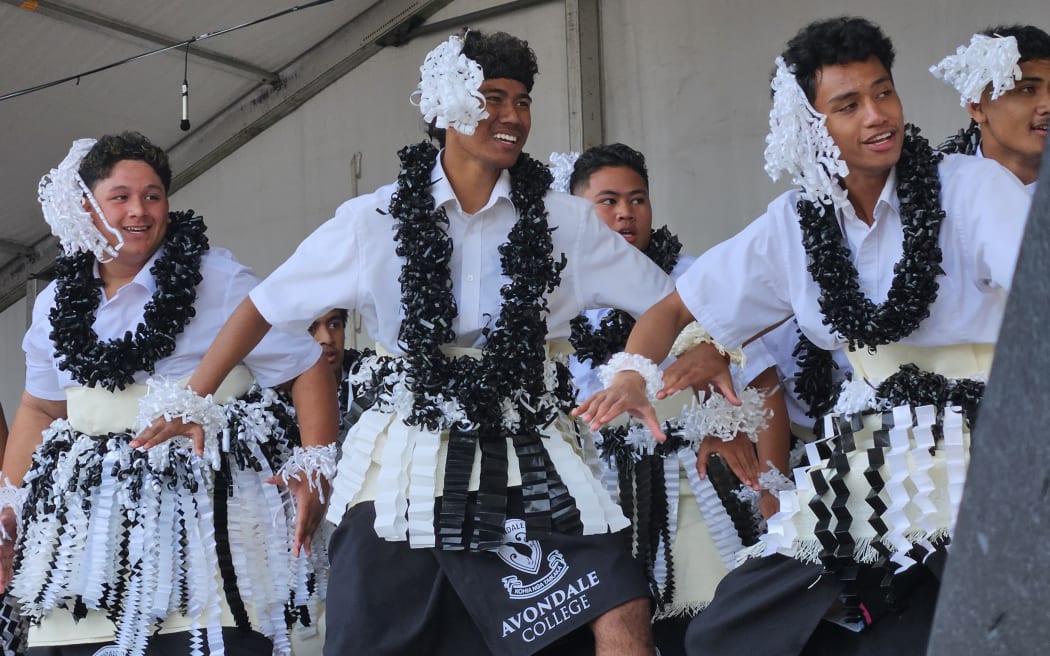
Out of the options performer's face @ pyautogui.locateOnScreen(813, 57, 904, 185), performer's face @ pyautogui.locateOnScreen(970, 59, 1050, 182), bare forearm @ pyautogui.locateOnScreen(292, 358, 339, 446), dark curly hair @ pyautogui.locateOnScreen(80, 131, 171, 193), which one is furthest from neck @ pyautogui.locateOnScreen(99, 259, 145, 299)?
performer's face @ pyautogui.locateOnScreen(970, 59, 1050, 182)

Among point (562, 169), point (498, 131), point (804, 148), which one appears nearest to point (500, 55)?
point (498, 131)

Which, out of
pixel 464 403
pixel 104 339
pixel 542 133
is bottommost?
pixel 464 403

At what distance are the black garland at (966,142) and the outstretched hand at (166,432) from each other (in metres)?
2.14

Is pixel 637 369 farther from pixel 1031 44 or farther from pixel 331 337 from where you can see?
pixel 331 337

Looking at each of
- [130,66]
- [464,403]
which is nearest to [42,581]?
[464,403]

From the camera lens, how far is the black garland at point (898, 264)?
2.76m

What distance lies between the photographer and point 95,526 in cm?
378

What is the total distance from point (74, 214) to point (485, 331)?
158 cm

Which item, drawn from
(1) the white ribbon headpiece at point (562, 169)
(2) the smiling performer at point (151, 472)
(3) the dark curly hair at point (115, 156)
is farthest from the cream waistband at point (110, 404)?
(1) the white ribbon headpiece at point (562, 169)

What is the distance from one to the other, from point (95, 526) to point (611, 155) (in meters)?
2.17

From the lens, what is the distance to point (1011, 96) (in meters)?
3.57

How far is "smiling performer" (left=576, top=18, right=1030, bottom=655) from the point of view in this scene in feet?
8.95

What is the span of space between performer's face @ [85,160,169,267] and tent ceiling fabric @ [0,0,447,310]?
9.71 feet

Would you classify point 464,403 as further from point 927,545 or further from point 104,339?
point 104,339
